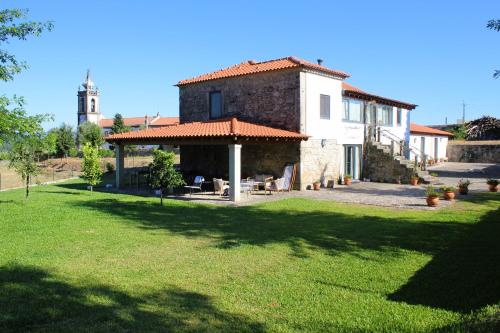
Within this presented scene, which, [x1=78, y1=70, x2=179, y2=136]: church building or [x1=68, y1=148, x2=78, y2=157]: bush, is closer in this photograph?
[x1=68, y1=148, x2=78, y2=157]: bush

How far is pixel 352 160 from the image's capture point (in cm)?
2436

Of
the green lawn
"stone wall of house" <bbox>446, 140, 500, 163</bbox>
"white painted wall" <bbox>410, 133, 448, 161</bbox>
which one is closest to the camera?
the green lawn

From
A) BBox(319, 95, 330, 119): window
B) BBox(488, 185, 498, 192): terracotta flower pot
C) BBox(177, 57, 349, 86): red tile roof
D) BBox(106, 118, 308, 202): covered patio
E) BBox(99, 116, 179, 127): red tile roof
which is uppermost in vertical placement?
BBox(99, 116, 179, 127): red tile roof

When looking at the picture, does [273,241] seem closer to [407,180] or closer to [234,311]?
[234,311]

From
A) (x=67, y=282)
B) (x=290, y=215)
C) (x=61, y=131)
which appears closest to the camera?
(x=67, y=282)

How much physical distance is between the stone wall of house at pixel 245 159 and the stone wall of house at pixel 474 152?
31.9 meters

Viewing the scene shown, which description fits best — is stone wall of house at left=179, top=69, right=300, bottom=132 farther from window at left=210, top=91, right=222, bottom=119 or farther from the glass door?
the glass door

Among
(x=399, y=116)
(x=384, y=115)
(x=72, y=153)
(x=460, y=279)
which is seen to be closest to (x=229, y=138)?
(x=460, y=279)

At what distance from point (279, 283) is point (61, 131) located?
2226 inches

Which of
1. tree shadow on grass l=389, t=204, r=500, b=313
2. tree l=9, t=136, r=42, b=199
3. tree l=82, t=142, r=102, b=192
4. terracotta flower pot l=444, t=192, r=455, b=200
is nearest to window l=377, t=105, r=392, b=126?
terracotta flower pot l=444, t=192, r=455, b=200

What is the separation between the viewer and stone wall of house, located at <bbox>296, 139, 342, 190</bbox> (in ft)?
66.0

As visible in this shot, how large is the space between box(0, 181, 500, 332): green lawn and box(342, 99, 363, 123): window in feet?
38.9

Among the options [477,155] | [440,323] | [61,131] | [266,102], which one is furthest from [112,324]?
[61,131]

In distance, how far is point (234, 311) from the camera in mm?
5383
